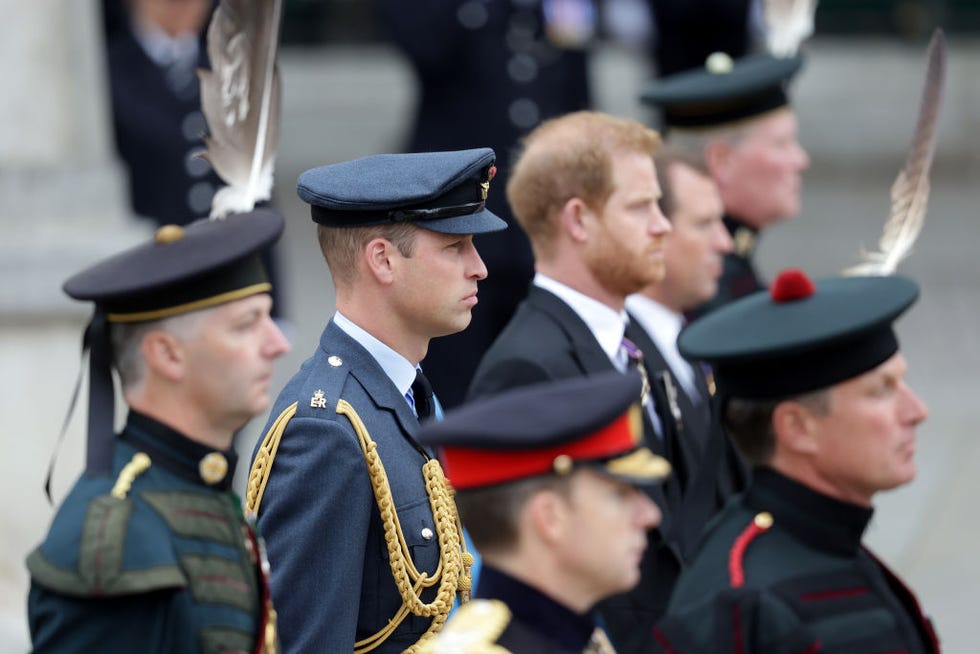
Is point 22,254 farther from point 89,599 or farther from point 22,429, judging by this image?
point 89,599

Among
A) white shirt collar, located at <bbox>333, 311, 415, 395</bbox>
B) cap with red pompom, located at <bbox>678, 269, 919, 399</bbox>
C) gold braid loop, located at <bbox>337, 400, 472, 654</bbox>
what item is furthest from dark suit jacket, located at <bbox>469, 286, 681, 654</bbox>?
cap with red pompom, located at <bbox>678, 269, 919, 399</bbox>

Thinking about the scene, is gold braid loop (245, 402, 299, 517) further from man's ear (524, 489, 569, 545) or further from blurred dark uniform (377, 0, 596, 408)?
blurred dark uniform (377, 0, 596, 408)

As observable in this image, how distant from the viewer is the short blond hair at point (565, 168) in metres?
5.14

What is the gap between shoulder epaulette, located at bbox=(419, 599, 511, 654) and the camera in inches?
126

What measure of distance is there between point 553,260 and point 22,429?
2119mm

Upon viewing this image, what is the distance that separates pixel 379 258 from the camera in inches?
170

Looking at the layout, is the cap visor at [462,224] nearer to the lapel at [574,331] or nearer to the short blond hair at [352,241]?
the short blond hair at [352,241]

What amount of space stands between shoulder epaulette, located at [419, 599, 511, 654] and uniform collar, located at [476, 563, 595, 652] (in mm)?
18

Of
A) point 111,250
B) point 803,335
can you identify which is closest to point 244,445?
point 111,250

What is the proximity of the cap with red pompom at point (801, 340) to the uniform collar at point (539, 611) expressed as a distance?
758 mm

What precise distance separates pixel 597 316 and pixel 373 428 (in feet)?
3.25

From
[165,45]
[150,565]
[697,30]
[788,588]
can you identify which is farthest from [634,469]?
[697,30]

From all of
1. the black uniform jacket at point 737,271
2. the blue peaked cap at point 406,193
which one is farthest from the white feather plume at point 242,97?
the black uniform jacket at point 737,271

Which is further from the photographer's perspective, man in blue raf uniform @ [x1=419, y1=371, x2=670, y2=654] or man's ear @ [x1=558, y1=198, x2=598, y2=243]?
man's ear @ [x1=558, y1=198, x2=598, y2=243]
